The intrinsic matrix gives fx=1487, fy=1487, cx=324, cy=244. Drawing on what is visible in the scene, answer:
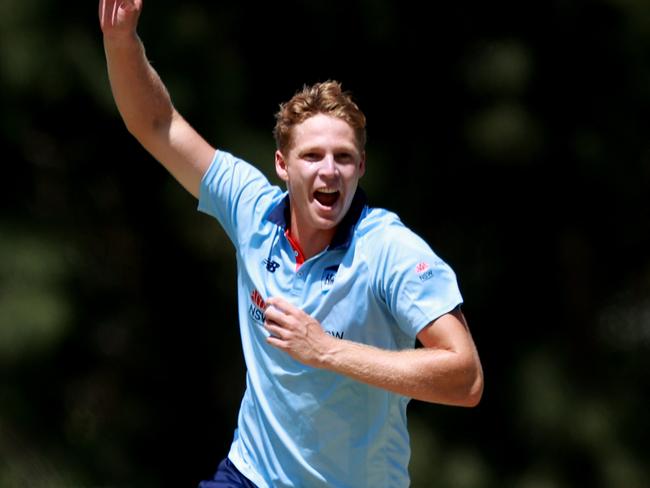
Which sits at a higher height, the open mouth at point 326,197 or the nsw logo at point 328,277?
the open mouth at point 326,197

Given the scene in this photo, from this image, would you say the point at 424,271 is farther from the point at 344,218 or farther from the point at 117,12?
the point at 117,12

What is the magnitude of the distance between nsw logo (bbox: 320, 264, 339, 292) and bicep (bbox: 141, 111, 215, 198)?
1.97 feet

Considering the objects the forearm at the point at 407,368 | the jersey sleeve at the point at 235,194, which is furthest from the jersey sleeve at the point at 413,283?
the jersey sleeve at the point at 235,194

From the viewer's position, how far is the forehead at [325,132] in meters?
4.10

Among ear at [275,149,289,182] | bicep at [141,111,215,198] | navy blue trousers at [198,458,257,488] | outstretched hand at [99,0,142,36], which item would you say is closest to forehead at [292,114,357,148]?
ear at [275,149,289,182]

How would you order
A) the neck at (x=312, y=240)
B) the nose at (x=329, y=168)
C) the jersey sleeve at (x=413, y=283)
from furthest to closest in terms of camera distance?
the neck at (x=312, y=240) < the nose at (x=329, y=168) < the jersey sleeve at (x=413, y=283)

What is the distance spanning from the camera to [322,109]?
4152 mm

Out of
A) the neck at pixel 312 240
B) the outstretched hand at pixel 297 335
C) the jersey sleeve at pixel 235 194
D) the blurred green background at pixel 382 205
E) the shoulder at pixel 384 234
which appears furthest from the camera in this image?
the blurred green background at pixel 382 205

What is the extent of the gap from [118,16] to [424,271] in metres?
1.28

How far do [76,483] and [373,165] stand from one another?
291cm

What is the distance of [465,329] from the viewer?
386cm

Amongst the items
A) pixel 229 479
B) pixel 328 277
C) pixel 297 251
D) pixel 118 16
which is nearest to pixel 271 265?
pixel 297 251

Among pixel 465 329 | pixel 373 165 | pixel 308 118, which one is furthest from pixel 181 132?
pixel 373 165

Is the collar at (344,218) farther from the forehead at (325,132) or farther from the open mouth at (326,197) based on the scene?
the forehead at (325,132)
